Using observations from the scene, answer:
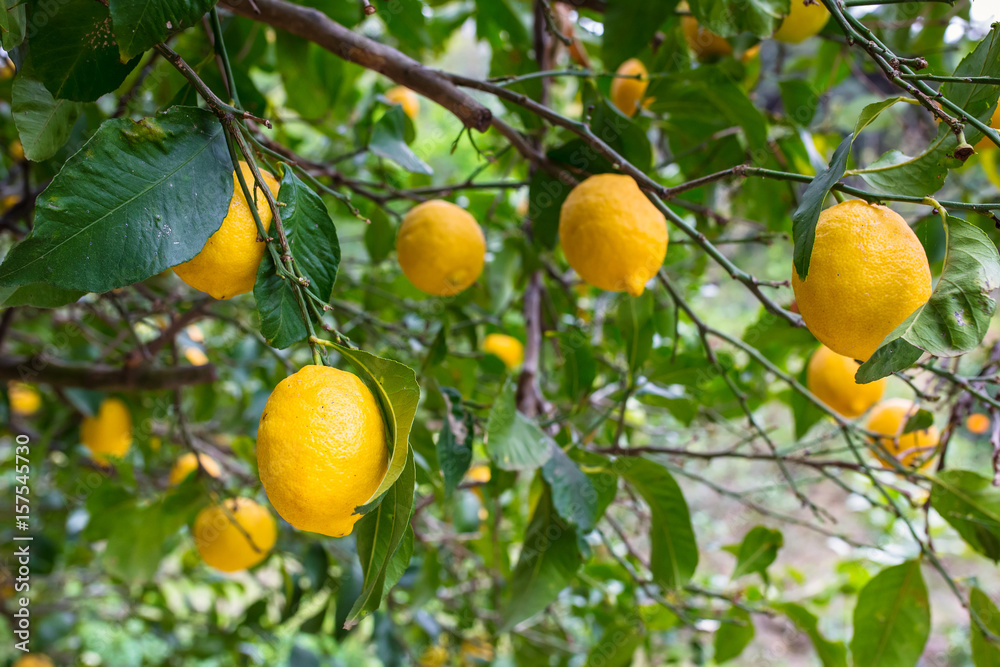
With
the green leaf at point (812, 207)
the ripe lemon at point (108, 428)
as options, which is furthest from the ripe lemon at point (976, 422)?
the ripe lemon at point (108, 428)

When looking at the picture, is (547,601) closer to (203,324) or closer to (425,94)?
(425,94)

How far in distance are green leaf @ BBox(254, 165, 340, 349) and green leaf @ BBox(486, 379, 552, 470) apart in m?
Answer: 0.19

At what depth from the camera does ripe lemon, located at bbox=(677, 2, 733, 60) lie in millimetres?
927

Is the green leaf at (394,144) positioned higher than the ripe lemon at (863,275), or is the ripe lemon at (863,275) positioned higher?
the ripe lemon at (863,275)

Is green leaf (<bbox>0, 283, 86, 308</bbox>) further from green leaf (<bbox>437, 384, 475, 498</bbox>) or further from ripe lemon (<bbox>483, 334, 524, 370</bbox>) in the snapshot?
ripe lemon (<bbox>483, 334, 524, 370</bbox>)

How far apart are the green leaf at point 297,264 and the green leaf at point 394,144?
24cm

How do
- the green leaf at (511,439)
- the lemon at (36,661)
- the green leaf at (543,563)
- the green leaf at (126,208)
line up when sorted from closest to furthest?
1. the green leaf at (126,208)
2. the green leaf at (511,439)
3. the green leaf at (543,563)
4. the lemon at (36,661)

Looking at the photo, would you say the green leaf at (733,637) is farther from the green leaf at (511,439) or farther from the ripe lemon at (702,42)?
the ripe lemon at (702,42)

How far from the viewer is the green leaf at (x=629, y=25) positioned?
0.75 metres

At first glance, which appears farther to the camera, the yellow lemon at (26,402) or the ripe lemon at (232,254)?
the yellow lemon at (26,402)

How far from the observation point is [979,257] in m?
0.41

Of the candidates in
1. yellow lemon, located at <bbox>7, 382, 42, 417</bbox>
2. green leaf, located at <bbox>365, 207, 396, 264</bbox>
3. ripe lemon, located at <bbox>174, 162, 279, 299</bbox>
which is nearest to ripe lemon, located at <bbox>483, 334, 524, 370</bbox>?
green leaf, located at <bbox>365, 207, 396, 264</bbox>

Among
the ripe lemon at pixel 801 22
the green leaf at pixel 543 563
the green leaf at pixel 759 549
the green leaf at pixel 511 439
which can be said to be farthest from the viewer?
the green leaf at pixel 759 549

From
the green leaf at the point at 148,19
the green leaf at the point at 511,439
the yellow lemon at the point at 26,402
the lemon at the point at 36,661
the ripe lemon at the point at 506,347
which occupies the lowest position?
the lemon at the point at 36,661
